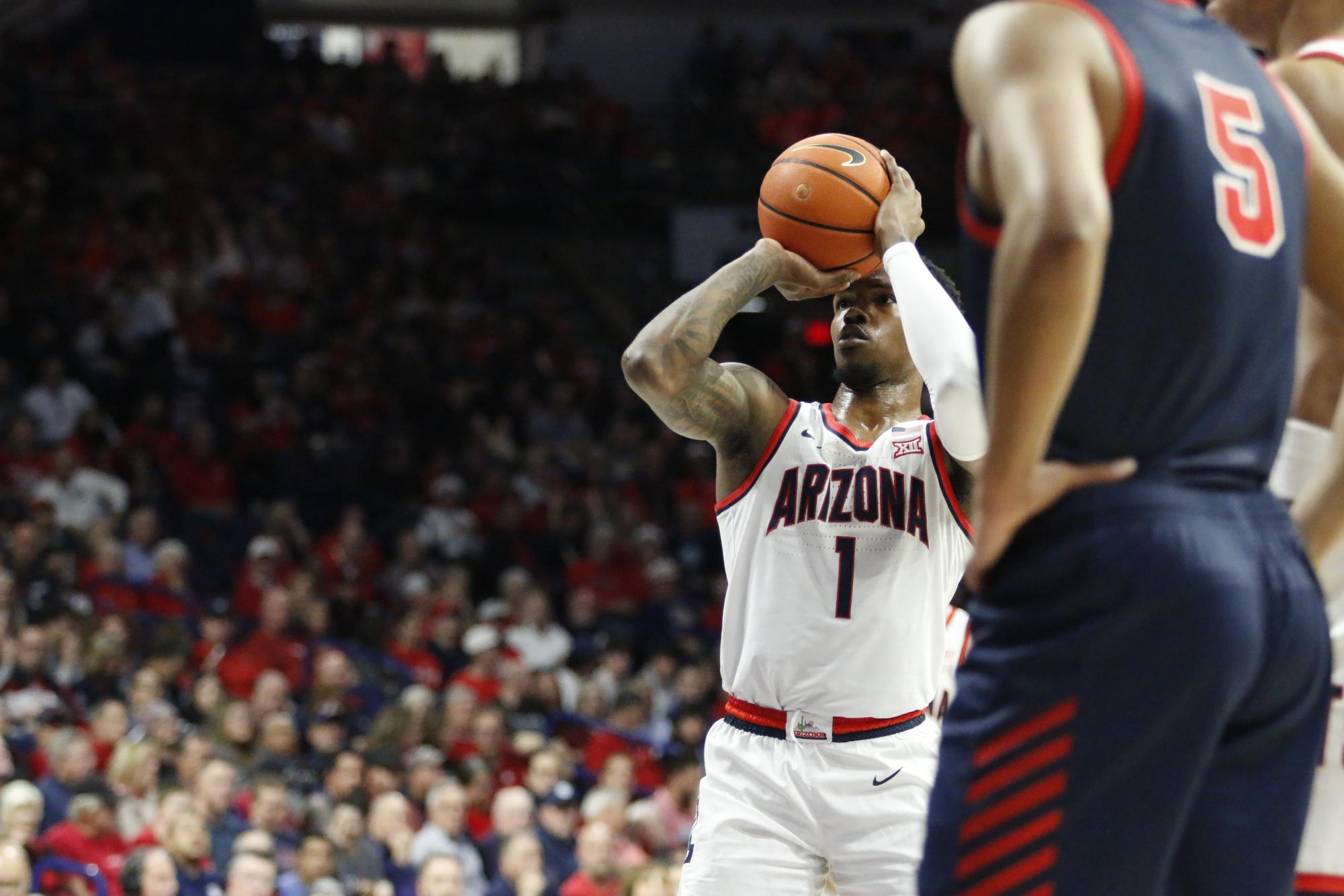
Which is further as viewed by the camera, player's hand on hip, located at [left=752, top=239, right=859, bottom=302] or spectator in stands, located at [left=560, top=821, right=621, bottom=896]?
spectator in stands, located at [left=560, top=821, right=621, bottom=896]

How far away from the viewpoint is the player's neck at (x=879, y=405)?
4.23 meters

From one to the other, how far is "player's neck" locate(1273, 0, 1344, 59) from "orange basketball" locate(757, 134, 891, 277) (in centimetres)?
118

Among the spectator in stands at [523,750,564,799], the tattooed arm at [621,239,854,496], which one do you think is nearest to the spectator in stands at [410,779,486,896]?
the spectator in stands at [523,750,564,799]

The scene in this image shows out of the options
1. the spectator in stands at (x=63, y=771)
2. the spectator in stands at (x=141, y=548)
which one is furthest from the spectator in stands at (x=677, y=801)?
the spectator in stands at (x=141, y=548)

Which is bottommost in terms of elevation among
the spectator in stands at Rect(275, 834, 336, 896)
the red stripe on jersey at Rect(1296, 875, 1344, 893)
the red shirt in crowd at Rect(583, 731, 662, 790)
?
the red shirt in crowd at Rect(583, 731, 662, 790)

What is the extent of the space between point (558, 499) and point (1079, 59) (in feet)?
39.9

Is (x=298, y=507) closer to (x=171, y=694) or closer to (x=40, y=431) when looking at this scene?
(x=40, y=431)

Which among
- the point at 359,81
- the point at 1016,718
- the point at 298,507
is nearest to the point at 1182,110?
the point at 1016,718

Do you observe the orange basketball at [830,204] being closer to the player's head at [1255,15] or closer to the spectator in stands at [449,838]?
the player's head at [1255,15]

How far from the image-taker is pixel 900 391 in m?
4.27

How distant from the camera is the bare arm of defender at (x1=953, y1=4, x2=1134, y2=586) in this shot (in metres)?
1.94

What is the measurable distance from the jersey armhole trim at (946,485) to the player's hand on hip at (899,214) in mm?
538

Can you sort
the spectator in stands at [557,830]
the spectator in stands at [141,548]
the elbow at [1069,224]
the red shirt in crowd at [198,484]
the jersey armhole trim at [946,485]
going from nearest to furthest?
the elbow at [1069,224] → the jersey armhole trim at [946,485] → the spectator in stands at [557,830] → the spectator in stands at [141,548] → the red shirt in crowd at [198,484]

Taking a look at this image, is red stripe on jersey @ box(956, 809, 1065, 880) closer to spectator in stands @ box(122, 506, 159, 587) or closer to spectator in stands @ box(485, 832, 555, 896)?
spectator in stands @ box(485, 832, 555, 896)
